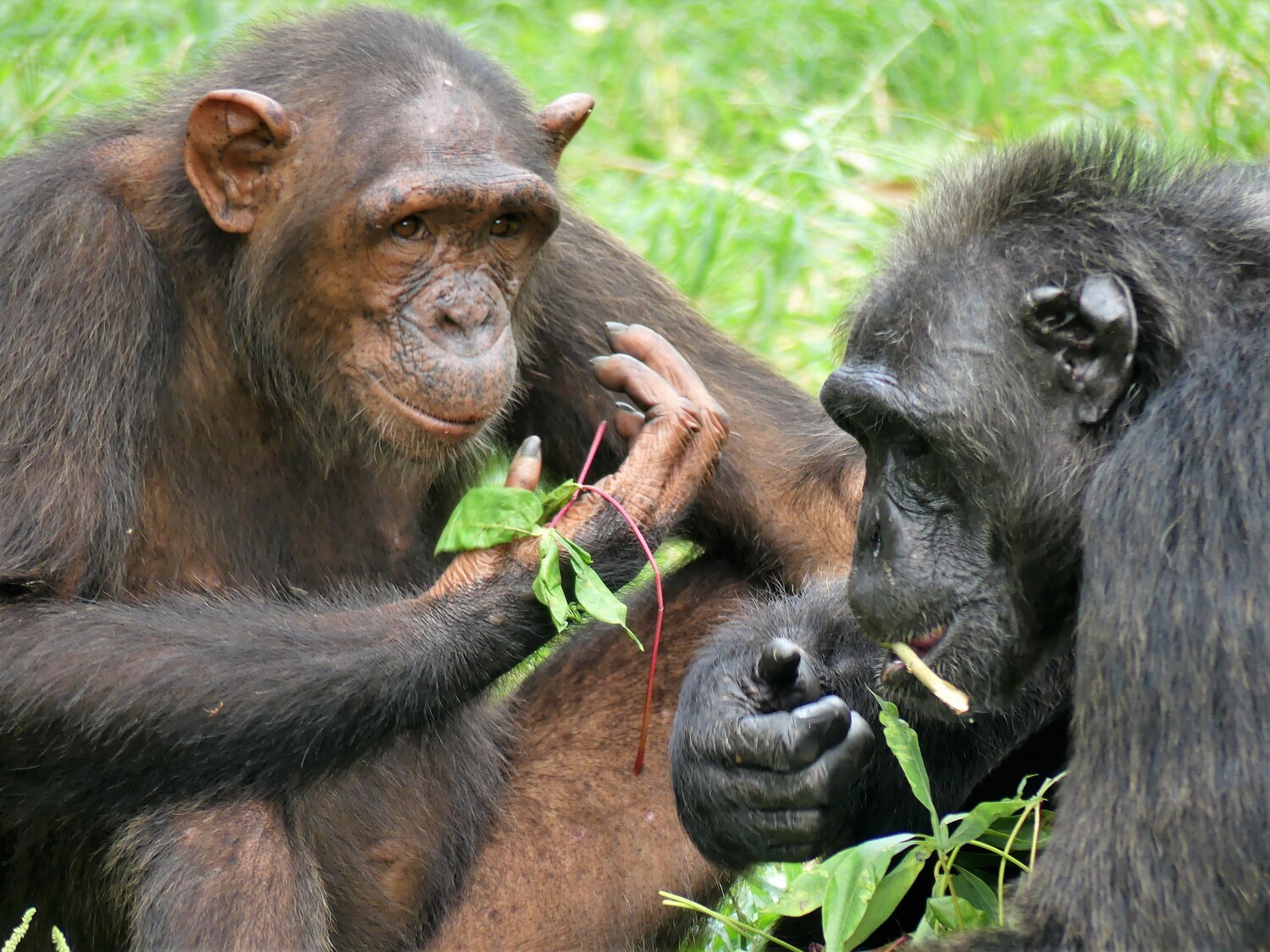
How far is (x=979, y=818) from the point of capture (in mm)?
4020

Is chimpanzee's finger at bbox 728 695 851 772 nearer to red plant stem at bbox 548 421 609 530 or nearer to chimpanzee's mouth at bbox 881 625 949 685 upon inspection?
chimpanzee's mouth at bbox 881 625 949 685

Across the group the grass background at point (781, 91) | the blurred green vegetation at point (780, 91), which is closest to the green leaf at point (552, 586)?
the blurred green vegetation at point (780, 91)

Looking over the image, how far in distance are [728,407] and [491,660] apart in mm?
1298

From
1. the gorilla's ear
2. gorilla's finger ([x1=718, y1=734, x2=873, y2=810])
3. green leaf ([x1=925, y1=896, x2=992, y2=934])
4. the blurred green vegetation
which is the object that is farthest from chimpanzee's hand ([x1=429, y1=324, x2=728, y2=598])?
the blurred green vegetation

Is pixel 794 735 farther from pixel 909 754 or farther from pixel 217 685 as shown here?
pixel 217 685

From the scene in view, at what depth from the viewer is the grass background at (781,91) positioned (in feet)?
24.6

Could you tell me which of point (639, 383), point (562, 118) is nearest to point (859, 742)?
point (639, 383)

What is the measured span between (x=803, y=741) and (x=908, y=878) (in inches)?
15.0

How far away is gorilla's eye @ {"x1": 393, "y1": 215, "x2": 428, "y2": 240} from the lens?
182 inches

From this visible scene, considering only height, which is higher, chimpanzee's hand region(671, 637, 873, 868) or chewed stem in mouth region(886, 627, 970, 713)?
chewed stem in mouth region(886, 627, 970, 713)

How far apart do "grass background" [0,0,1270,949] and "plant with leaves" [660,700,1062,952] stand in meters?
3.01

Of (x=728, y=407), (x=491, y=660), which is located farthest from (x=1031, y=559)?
(x=728, y=407)

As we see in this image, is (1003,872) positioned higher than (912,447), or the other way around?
(912,447)

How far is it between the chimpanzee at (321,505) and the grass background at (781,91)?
1.74m
